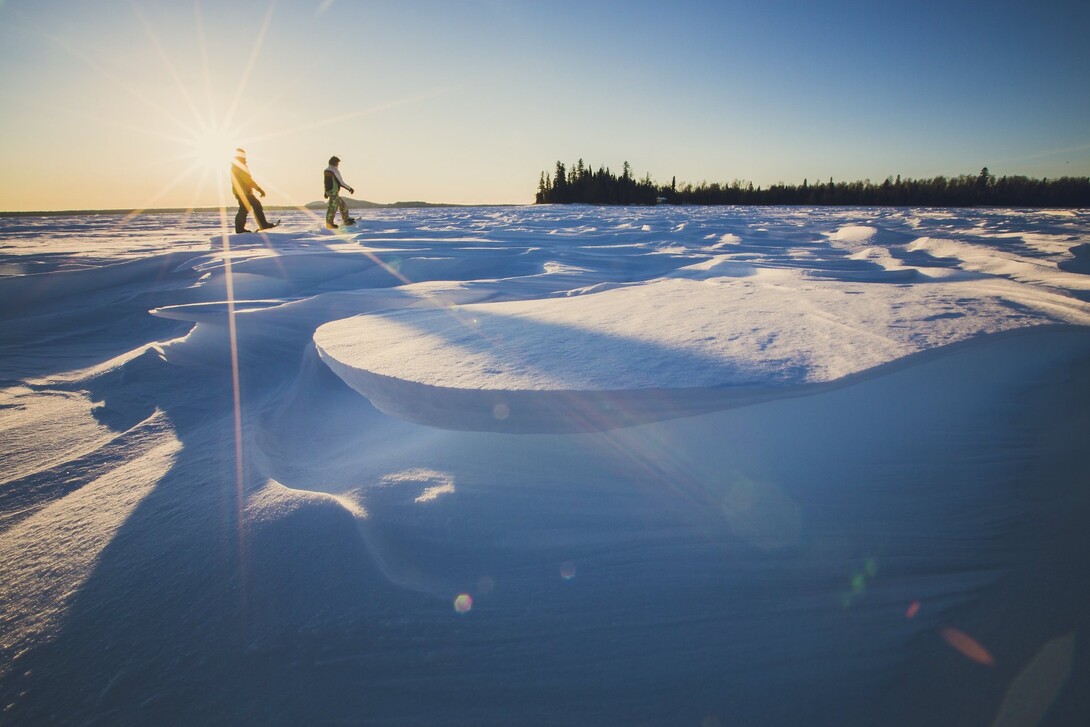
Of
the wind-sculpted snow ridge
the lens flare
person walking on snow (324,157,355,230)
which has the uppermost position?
person walking on snow (324,157,355,230)

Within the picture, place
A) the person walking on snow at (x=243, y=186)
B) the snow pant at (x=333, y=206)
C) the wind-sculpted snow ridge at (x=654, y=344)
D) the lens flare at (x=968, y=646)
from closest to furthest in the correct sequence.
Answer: the lens flare at (x=968, y=646), the wind-sculpted snow ridge at (x=654, y=344), the person walking on snow at (x=243, y=186), the snow pant at (x=333, y=206)

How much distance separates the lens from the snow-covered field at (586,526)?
662 mm

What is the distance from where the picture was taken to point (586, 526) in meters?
0.92

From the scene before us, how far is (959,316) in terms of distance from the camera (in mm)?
1372

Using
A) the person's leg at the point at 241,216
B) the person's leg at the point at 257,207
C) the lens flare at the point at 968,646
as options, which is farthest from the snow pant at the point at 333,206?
the lens flare at the point at 968,646

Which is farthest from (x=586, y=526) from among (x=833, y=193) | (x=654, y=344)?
(x=833, y=193)

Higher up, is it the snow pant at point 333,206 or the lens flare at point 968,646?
the snow pant at point 333,206

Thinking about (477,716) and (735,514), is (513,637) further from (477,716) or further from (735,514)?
(735,514)

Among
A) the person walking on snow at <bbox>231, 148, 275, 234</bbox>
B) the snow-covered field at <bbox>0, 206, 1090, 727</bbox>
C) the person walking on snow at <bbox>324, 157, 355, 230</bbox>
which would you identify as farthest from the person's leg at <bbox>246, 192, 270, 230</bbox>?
the snow-covered field at <bbox>0, 206, 1090, 727</bbox>

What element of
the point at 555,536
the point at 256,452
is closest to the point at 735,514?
the point at 555,536

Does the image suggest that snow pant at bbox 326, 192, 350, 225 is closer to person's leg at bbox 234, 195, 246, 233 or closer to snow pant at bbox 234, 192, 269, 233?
snow pant at bbox 234, 192, 269, 233

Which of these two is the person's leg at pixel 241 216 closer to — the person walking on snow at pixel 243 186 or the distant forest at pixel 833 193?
the person walking on snow at pixel 243 186

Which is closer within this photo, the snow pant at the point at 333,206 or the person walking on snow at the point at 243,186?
the person walking on snow at the point at 243,186

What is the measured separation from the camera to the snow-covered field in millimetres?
662
